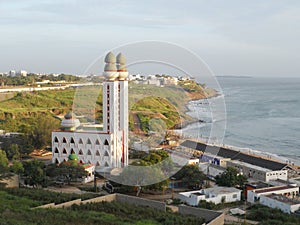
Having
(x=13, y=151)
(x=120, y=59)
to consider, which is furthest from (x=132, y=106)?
(x=13, y=151)

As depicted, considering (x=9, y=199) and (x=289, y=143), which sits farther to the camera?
(x=289, y=143)

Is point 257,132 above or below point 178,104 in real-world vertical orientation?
below

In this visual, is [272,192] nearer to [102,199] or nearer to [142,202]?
[142,202]

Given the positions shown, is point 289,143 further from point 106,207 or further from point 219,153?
point 106,207

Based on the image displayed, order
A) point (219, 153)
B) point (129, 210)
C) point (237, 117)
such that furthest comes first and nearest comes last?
1. point (237, 117)
2. point (219, 153)
3. point (129, 210)

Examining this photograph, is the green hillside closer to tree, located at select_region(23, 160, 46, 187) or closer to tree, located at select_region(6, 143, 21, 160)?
tree, located at select_region(6, 143, 21, 160)

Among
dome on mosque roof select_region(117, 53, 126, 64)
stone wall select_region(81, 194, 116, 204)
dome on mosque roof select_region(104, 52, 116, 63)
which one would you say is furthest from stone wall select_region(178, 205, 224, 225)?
dome on mosque roof select_region(104, 52, 116, 63)

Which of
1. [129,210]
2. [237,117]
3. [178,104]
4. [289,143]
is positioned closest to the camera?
[129,210]

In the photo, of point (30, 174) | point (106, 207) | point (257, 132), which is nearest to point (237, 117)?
point (257, 132)
